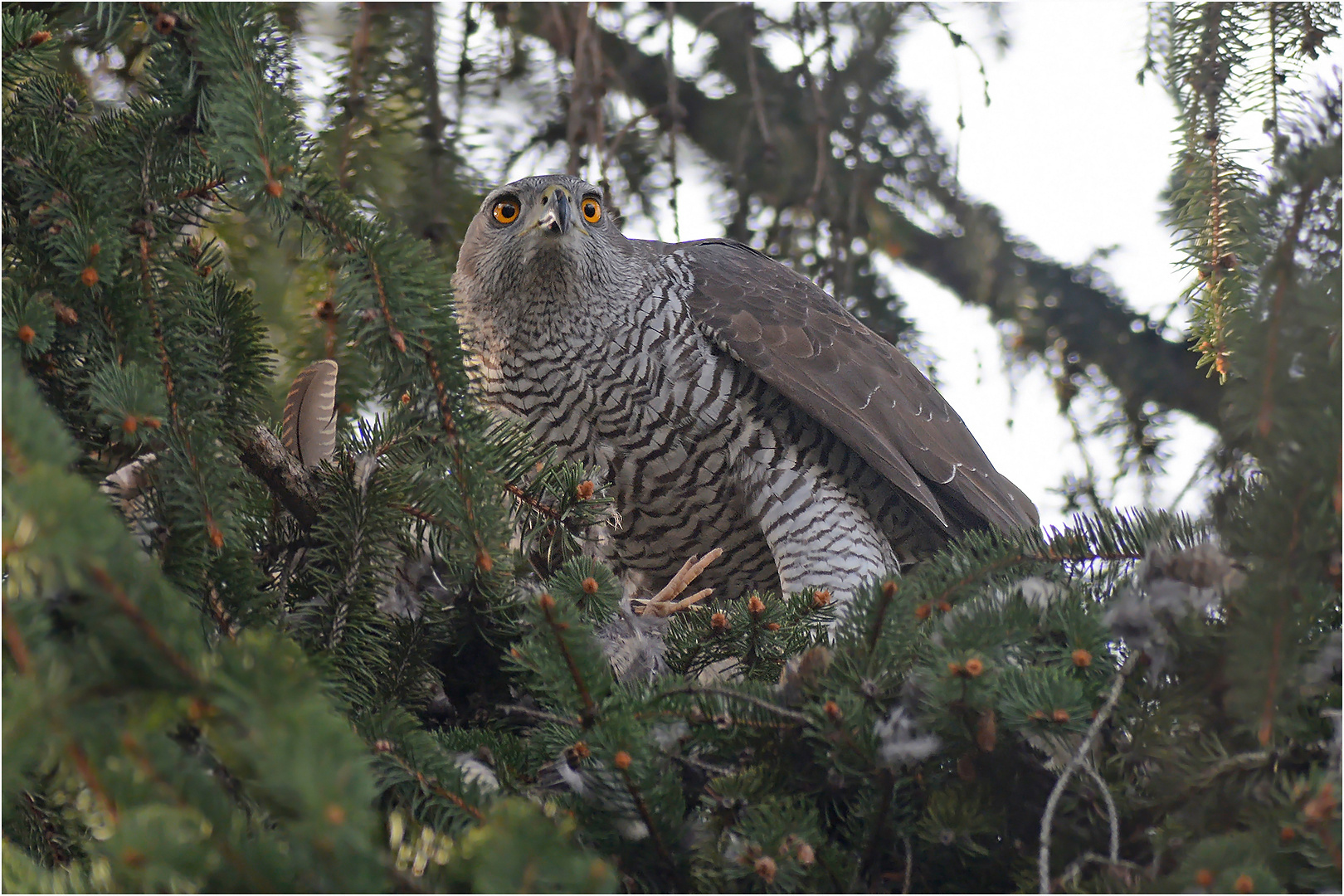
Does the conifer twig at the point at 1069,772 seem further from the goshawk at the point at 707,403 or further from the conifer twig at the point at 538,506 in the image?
the goshawk at the point at 707,403

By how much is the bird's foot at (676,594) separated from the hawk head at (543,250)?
87 centimetres

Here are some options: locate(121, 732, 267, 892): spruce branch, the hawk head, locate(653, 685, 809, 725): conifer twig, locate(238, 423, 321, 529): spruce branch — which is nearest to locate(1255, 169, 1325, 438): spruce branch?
locate(653, 685, 809, 725): conifer twig

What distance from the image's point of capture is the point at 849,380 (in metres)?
2.97

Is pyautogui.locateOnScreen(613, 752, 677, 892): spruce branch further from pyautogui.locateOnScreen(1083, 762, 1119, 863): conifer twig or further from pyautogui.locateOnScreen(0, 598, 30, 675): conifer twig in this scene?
pyautogui.locateOnScreen(0, 598, 30, 675): conifer twig

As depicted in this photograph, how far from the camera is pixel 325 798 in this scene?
0.90 m

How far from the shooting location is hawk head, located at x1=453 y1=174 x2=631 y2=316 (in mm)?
2941

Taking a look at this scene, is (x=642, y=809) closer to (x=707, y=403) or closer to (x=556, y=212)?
(x=707, y=403)

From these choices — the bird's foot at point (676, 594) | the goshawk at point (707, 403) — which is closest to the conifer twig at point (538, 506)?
the bird's foot at point (676, 594)

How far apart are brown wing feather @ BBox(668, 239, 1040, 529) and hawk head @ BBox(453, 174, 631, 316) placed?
27cm

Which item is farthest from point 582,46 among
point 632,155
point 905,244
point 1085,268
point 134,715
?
point 134,715

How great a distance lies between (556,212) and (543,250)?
103 millimetres

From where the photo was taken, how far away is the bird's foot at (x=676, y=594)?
242 cm

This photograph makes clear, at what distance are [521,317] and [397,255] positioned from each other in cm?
148

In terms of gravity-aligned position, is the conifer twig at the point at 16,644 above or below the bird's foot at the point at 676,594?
above
